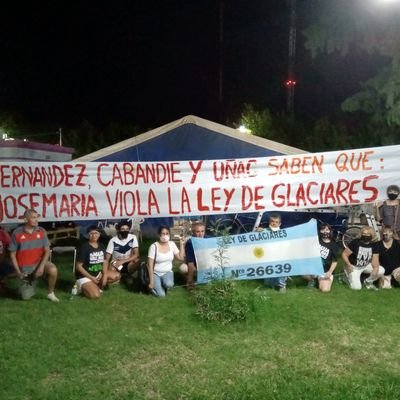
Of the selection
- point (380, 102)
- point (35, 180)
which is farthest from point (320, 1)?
point (35, 180)

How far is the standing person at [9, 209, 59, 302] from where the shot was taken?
702 centimetres

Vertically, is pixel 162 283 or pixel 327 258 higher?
pixel 327 258

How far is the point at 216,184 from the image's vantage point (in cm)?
805

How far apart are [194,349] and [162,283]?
2.14 metres

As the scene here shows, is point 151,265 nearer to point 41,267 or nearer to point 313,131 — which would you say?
point 41,267

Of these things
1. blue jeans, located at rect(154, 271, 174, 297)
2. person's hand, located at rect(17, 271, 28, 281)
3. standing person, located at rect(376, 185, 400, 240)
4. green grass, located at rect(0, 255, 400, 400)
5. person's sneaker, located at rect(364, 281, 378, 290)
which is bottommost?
green grass, located at rect(0, 255, 400, 400)

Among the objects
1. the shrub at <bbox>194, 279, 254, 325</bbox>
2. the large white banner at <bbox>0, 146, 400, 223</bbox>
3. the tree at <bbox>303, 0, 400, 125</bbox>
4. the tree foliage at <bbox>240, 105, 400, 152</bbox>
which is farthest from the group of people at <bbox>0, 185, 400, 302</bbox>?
the tree foliage at <bbox>240, 105, 400, 152</bbox>

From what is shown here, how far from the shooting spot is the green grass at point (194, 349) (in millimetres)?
4434

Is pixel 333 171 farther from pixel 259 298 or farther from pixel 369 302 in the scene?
pixel 259 298

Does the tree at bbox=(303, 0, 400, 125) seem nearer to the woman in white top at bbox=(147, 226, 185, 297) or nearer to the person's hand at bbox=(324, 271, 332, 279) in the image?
the person's hand at bbox=(324, 271, 332, 279)

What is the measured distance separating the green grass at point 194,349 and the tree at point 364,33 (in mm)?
3624

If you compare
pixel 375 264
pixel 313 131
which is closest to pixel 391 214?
pixel 375 264

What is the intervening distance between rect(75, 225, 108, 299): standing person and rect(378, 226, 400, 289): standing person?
4.04 m

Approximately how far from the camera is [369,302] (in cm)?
694
